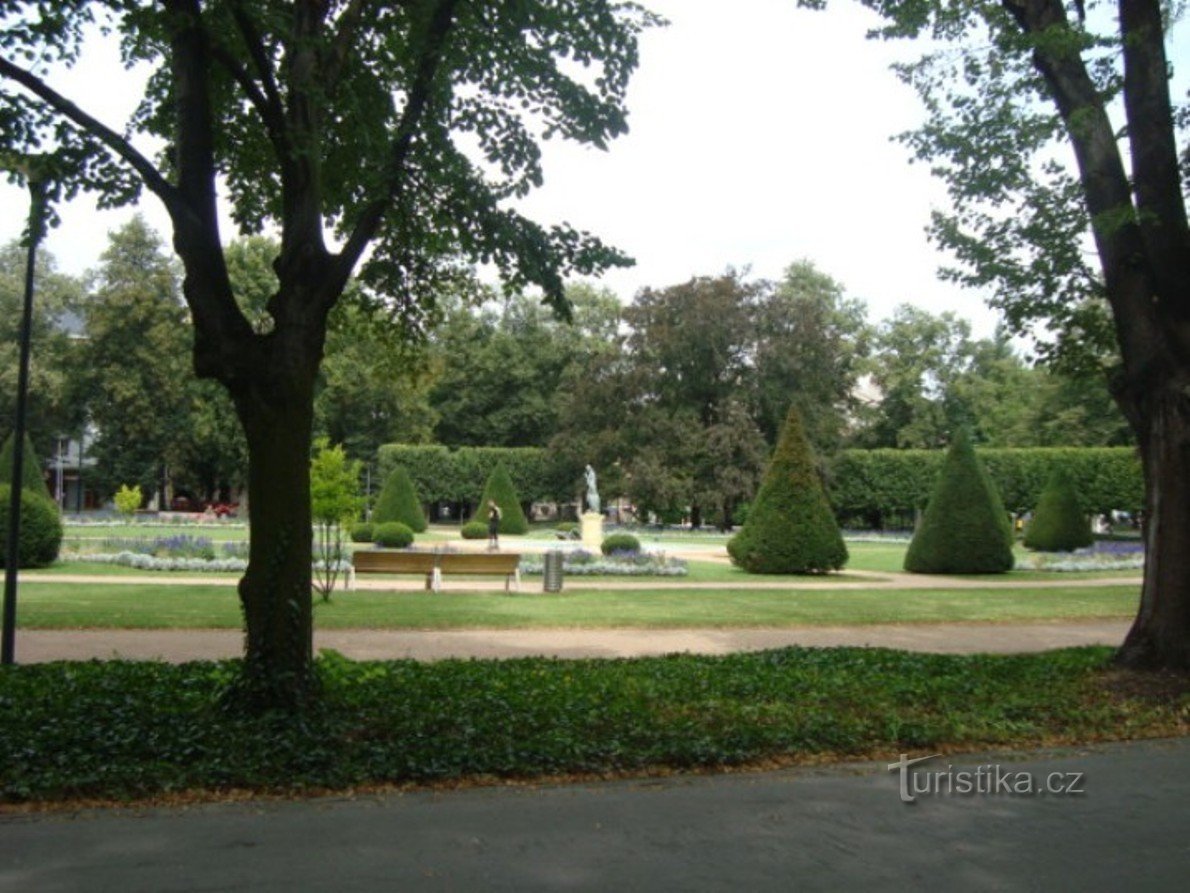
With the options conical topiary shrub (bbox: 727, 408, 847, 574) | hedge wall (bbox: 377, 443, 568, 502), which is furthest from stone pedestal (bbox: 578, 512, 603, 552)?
hedge wall (bbox: 377, 443, 568, 502)

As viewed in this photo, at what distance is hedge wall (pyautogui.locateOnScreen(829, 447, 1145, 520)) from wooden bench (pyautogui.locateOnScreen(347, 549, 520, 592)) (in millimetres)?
32697

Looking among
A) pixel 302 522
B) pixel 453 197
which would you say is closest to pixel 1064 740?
pixel 302 522

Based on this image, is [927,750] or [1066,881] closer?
[1066,881]

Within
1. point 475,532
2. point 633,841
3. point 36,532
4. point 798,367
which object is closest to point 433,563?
point 36,532

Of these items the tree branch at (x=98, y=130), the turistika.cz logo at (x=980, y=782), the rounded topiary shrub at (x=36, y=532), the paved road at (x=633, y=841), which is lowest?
the turistika.cz logo at (x=980, y=782)

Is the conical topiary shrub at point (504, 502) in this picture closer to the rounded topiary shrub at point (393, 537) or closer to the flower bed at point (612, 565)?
the rounded topiary shrub at point (393, 537)

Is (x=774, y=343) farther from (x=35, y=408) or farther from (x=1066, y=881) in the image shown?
(x=1066, y=881)

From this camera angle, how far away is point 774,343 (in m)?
54.4

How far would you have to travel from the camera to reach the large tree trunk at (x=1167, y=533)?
873 centimetres

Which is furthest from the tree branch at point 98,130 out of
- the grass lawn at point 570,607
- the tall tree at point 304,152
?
the grass lawn at point 570,607

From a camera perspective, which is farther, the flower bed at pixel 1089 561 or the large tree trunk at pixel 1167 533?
the flower bed at pixel 1089 561

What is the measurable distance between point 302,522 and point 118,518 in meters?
49.4

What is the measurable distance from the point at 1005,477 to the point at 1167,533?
45.9m

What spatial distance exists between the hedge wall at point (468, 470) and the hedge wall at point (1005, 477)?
16135 mm
